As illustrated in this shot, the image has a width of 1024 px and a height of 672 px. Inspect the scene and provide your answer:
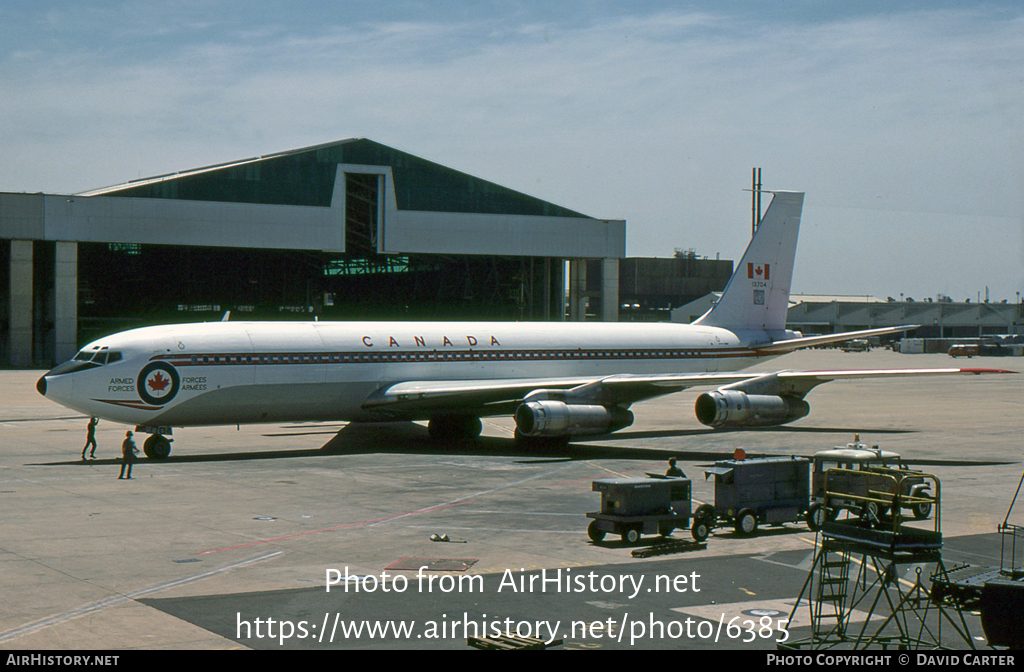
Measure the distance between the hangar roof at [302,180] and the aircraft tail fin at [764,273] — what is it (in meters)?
37.9

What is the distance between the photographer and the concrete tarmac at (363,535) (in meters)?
15.0

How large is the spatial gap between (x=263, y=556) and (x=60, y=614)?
458 cm

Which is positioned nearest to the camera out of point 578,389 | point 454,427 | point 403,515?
point 403,515

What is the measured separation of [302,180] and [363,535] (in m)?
60.3

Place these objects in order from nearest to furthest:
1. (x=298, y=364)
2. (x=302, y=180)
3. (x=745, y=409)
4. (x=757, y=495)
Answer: (x=757, y=495)
(x=745, y=409)
(x=298, y=364)
(x=302, y=180)

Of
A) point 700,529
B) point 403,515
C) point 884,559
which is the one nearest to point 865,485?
point 884,559

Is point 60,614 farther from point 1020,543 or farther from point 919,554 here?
point 1020,543

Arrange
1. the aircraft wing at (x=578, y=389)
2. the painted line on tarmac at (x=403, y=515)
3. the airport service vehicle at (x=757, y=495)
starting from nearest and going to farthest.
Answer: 1. the painted line on tarmac at (x=403, y=515)
2. the airport service vehicle at (x=757, y=495)
3. the aircraft wing at (x=578, y=389)

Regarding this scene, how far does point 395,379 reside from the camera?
37.4 metres

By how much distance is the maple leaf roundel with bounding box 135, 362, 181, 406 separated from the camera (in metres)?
32.6

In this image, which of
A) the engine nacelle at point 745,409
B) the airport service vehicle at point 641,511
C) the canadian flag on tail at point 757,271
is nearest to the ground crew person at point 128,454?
the airport service vehicle at point 641,511

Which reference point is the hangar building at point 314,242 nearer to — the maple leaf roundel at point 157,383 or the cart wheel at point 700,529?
the maple leaf roundel at point 157,383

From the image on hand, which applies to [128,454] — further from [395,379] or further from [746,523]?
[746,523]

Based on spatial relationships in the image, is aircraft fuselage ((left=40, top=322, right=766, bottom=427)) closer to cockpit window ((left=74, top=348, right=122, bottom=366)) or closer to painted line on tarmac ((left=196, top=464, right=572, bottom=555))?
cockpit window ((left=74, top=348, right=122, bottom=366))
